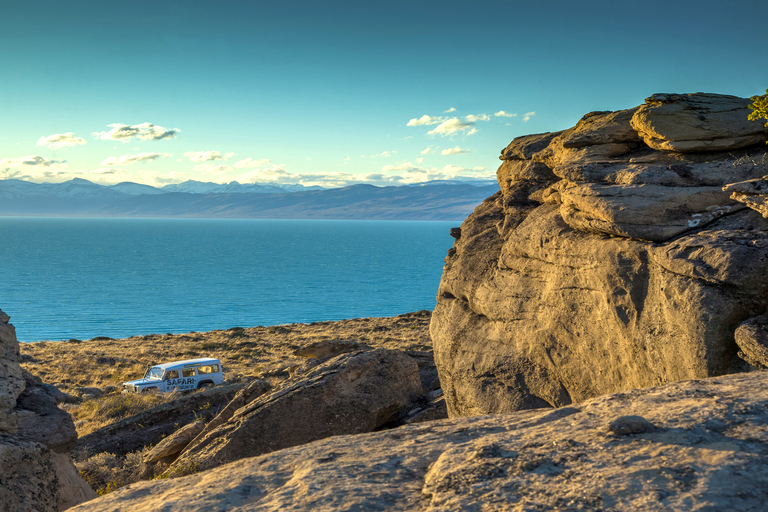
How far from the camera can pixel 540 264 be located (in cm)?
1422

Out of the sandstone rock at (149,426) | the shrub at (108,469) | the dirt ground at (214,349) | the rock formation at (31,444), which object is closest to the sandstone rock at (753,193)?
the rock formation at (31,444)

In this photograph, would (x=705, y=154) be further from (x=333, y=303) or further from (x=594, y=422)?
(x=333, y=303)

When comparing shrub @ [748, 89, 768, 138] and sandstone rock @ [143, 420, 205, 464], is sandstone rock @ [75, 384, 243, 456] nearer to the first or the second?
sandstone rock @ [143, 420, 205, 464]

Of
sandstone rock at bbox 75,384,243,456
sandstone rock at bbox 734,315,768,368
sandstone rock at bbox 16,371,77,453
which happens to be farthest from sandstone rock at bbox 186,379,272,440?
sandstone rock at bbox 734,315,768,368

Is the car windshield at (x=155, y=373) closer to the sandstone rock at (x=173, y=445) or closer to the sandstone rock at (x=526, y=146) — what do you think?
the sandstone rock at (x=173, y=445)

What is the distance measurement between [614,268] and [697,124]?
4.53m

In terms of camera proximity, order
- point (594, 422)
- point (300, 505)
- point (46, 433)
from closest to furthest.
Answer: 1. point (300, 505)
2. point (594, 422)
3. point (46, 433)

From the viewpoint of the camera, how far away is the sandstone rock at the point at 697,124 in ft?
41.1

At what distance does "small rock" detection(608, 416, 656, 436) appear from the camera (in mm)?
6207

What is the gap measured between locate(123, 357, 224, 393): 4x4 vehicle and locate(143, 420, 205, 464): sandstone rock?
44.5ft

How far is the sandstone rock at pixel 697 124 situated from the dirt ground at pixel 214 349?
2463 cm

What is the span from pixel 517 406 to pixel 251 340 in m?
42.8

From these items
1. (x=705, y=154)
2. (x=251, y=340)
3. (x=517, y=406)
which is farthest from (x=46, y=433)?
(x=251, y=340)

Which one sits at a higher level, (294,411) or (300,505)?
(300,505)
